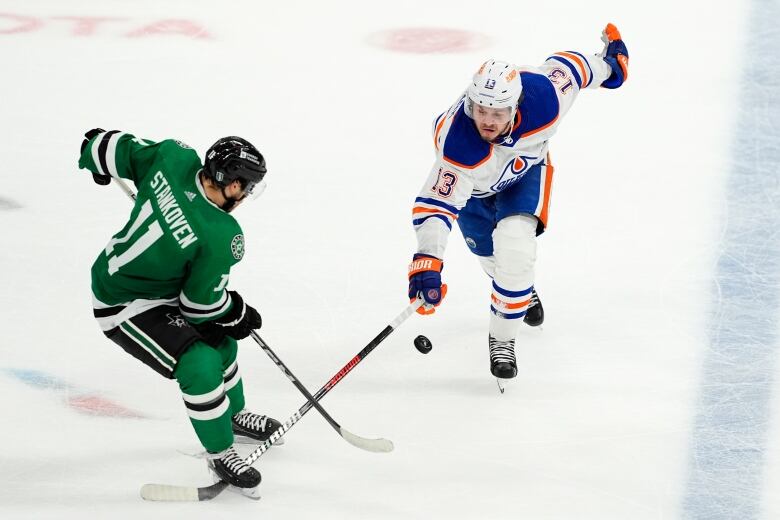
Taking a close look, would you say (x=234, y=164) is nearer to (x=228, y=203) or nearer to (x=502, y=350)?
(x=228, y=203)

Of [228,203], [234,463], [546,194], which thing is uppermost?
[228,203]

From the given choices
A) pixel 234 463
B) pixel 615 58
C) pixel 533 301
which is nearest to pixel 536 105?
pixel 615 58

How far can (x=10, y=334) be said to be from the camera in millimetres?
3955

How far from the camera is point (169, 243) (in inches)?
118

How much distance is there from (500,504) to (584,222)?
174 cm

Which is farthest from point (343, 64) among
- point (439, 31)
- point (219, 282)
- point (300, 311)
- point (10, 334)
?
point (219, 282)

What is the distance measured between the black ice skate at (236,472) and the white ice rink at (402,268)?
45 mm

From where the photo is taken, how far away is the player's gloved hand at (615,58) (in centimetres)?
400

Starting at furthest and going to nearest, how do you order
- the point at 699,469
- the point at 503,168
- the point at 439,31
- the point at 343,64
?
the point at 439,31 < the point at 343,64 < the point at 503,168 < the point at 699,469

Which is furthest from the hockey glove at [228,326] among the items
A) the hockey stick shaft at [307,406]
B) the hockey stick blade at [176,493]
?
the hockey stick blade at [176,493]

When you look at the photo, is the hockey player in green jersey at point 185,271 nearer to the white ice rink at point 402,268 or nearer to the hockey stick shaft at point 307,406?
the hockey stick shaft at point 307,406

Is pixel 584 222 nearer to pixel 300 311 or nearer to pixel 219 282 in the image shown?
pixel 300 311

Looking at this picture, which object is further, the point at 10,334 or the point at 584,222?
the point at 584,222

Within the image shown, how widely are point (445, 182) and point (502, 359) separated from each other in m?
0.62
